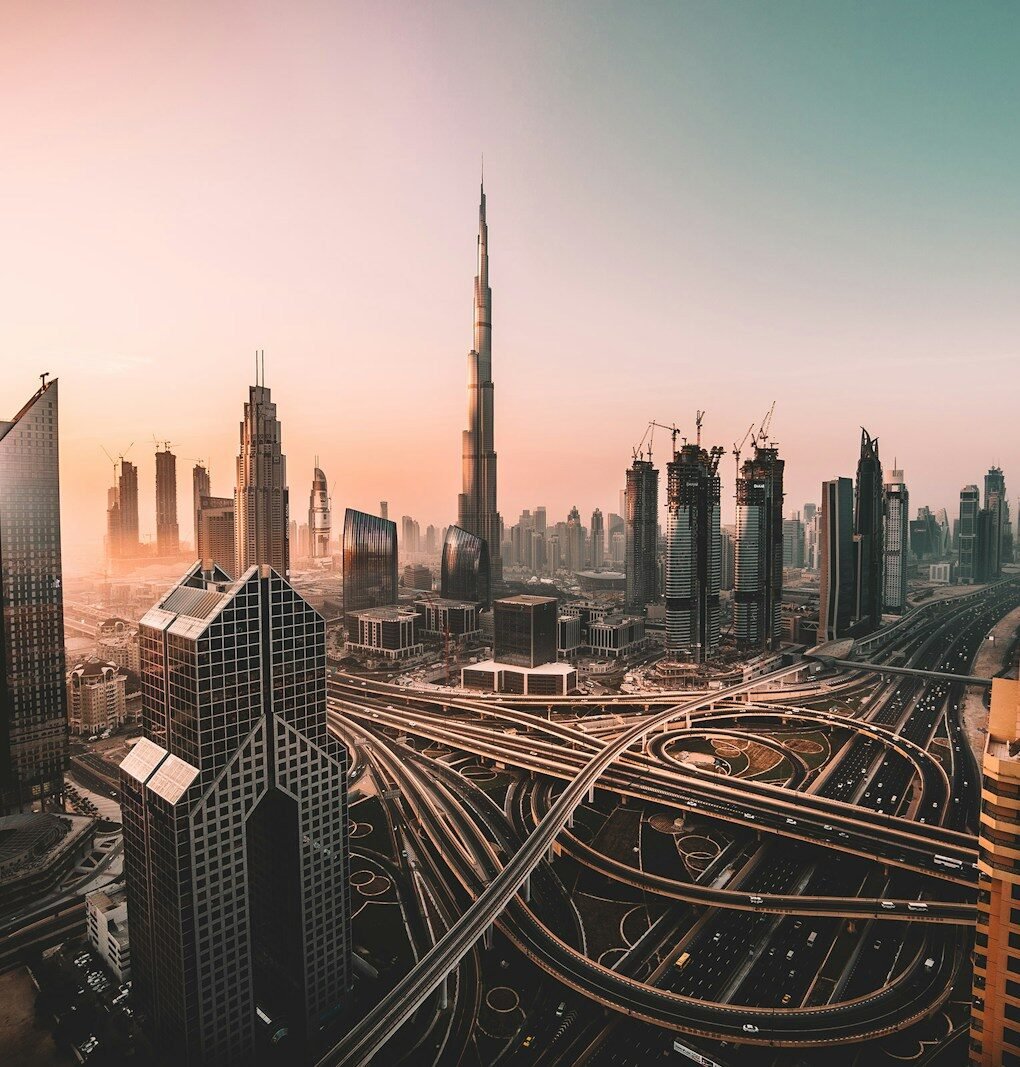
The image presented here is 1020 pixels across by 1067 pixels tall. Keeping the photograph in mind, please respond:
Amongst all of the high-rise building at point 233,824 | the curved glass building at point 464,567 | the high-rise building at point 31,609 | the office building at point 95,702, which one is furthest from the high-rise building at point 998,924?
the curved glass building at point 464,567

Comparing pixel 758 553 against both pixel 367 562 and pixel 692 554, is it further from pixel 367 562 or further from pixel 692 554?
pixel 367 562

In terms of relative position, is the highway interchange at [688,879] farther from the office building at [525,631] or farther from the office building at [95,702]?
the office building at [95,702]

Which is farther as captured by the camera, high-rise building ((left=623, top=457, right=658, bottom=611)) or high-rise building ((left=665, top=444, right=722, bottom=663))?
high-rise building ((left=623, top=457, right=658, bottom=611))

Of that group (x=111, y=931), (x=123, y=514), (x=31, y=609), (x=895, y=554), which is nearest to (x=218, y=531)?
(x=123, y=514)

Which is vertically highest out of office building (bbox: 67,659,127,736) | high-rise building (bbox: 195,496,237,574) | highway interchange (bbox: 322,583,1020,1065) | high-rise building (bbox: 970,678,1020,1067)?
high-rise building (bbox: 195,496,237,574)

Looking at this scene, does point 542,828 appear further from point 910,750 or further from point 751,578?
point 751,578

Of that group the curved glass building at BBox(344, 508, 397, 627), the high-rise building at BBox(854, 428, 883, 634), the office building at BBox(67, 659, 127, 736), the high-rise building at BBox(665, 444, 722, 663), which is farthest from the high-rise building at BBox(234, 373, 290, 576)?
the high-rise building at BBox(854, 428, 883, 634)

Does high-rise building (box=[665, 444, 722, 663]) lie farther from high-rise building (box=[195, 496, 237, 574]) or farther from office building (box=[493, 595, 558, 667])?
high-rise building (box=[195, 496, 237, 574])
